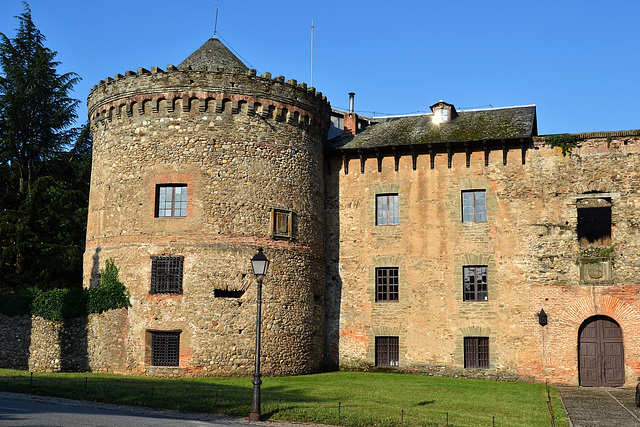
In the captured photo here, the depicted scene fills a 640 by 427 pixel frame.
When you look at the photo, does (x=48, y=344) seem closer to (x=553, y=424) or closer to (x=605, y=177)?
(x=553, y=424)

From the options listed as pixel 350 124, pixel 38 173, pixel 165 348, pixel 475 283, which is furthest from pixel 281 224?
pixel 38 173

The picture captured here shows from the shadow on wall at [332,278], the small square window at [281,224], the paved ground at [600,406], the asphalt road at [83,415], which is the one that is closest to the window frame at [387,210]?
the shadow on wall at [332,278]

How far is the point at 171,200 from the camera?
76.9 feet

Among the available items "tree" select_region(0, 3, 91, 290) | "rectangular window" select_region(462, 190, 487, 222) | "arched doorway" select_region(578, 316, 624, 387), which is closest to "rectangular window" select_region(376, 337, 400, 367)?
"rectangular window" select_region(462, 190, 487, 222)

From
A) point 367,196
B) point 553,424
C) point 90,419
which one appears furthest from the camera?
point 367,196

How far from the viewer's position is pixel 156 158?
2345 cm

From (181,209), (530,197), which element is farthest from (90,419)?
(530,197)

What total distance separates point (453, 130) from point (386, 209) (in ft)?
14.4

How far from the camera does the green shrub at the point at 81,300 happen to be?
23.3 metres

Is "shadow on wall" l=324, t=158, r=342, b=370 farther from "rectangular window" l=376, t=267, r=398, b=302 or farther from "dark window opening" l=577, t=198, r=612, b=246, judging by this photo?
"dark window opening" l=577, t=198, r=612, b=246

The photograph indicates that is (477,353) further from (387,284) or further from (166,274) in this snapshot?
(166,274)

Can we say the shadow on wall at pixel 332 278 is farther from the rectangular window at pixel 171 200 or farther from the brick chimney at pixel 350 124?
the rectangular window at pixel 171 200

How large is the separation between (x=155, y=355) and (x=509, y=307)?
13.4m

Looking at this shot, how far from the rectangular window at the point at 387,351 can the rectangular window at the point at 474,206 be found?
5767 millimetres
